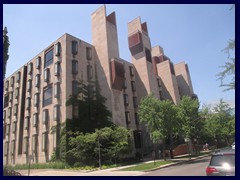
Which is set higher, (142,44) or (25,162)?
(142,44)

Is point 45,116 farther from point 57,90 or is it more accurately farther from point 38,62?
point 38,62

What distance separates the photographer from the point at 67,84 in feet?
116

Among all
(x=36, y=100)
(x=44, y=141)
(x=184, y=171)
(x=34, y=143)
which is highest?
(x=36, y=100)

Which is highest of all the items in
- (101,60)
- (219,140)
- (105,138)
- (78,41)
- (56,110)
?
(78,41)

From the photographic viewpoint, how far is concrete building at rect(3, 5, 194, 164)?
117 ft

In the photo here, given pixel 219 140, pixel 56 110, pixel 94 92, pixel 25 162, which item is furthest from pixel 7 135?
pixel 219 140

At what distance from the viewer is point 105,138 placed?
3025cm

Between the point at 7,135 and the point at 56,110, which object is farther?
the point at 7,135

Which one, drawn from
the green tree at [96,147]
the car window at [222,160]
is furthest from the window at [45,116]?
the car window at [222,160]

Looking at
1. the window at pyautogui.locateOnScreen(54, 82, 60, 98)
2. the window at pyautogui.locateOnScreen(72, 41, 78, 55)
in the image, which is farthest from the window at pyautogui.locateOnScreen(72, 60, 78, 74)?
the window at pyautogui.locateOnScreen(54, 82, 60, 98)

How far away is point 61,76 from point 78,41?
7.66 metres

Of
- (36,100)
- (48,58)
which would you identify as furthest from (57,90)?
(48,58)

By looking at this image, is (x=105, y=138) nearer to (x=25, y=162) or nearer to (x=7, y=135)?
(x=25, y=162)

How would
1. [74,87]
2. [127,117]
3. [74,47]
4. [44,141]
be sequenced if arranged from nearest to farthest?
[44,141]
[74,87]
[74,47]
[127,117]
